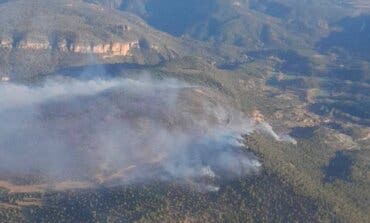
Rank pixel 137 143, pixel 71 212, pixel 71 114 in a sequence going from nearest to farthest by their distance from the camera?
pixel 71 212 < pixel 137 143 < pixel 71 114

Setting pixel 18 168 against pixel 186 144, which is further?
pixel 186 144

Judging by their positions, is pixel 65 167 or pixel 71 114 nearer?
pixel 65 167

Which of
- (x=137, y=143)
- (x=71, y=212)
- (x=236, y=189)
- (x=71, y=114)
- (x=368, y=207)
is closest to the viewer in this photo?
(x=71, y=212)

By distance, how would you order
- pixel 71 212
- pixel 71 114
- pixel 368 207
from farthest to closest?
pixel 71 114
pixel 368 207
pixel 71 212

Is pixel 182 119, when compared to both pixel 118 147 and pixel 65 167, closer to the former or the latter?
pixel 118 147

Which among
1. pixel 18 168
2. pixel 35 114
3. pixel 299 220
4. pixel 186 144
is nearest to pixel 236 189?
pixel 299 220

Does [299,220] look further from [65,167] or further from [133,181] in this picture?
[65,167]
